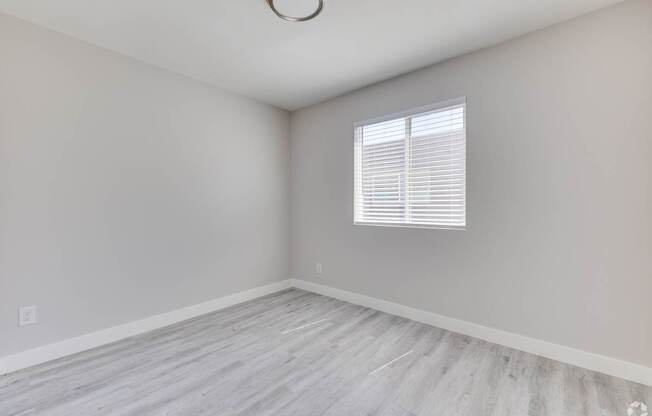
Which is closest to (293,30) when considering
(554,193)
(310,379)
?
(554,193)

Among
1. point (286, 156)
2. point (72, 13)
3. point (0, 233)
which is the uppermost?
point (72, 13)

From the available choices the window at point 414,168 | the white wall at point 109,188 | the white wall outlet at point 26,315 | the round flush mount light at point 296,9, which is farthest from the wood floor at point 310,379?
the round flush mount light at point 296,9

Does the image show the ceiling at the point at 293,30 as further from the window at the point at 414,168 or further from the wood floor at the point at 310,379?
the wood floor at the point at 310,379

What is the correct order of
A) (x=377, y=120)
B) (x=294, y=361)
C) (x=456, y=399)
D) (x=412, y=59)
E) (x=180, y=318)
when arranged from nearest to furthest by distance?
(x=456, y=399), (x=294, y=361), (x=412, y=59), (x=180, y=318), (x=377, y=120)

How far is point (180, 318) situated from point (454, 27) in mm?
3543

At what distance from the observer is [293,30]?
2.19 metres

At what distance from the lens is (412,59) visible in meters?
2.61

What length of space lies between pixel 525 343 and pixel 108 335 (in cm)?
340

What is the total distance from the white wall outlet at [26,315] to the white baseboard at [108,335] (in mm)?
205

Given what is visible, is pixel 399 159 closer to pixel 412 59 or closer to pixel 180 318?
pixel 412 59

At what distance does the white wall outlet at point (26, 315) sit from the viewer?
204 centimetres

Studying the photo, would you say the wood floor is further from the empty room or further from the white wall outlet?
the white wall outlet

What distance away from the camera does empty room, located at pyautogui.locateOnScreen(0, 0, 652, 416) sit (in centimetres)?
185

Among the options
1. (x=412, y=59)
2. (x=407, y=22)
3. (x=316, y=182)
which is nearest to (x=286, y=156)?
(x=316, y=182)
